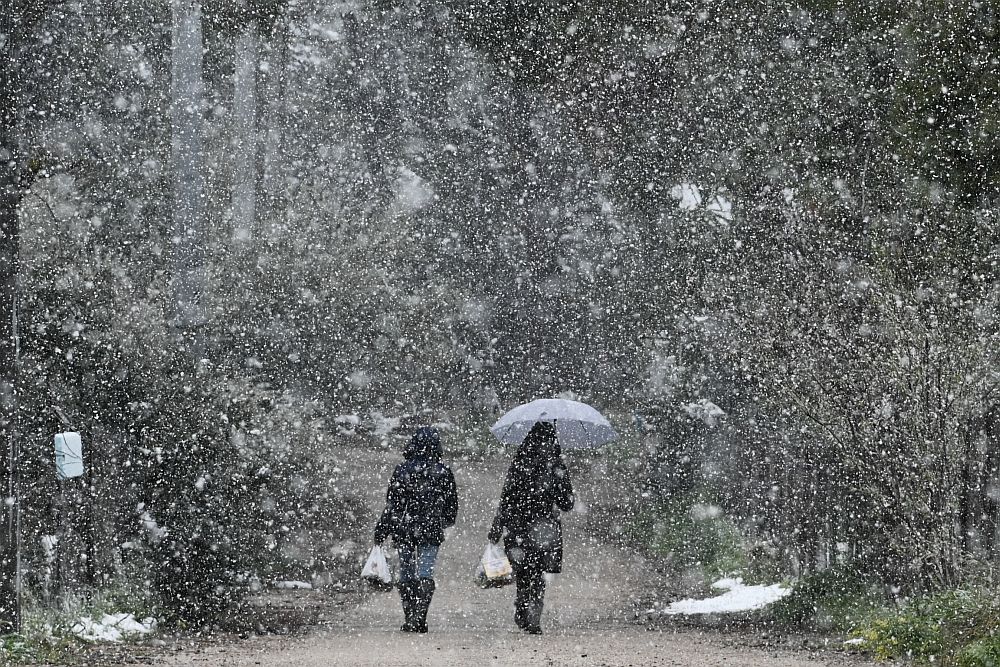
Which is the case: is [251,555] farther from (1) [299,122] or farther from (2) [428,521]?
(1) [299,122]

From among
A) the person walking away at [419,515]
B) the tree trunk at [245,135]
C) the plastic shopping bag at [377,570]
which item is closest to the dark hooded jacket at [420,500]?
the person walking away at [419,515]

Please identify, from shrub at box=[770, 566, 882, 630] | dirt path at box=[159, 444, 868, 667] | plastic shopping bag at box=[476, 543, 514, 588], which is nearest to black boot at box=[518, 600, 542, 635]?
dirt path at box=[159, 444, 868, 667]

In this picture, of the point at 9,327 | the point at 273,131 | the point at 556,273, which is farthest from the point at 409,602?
the point at 273,131

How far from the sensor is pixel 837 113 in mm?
12453

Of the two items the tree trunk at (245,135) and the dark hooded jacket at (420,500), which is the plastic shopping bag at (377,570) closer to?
the dark hooded jacket at (420,500)

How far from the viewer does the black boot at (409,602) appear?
30.5ft

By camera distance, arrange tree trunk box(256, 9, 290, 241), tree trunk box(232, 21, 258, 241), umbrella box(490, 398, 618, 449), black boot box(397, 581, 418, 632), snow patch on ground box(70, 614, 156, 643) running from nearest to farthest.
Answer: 1. snow patch on ground box(70, 614, 156, 643)
2. black boot box(397, 581, 418, 632)
3. umbrella box(490, 398, 618, 449)
4. tree trunk box(232, 21, 258, 241)
5. tree trunk box(256, 9, 290, 241)

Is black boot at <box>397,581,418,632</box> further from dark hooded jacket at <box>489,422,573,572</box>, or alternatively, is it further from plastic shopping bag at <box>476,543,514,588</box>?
dark hooded jacket at <box>489,422,573,572</box>

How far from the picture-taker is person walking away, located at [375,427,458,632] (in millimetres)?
9250

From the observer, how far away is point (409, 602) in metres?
9.36

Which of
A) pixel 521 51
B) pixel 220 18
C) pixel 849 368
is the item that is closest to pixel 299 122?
pixel 220 18

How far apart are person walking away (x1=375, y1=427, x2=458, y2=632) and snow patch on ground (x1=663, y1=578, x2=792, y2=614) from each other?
9.41ft

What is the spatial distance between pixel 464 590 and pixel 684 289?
4.39m

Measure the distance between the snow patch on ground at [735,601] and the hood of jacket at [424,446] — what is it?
3.13 metres
